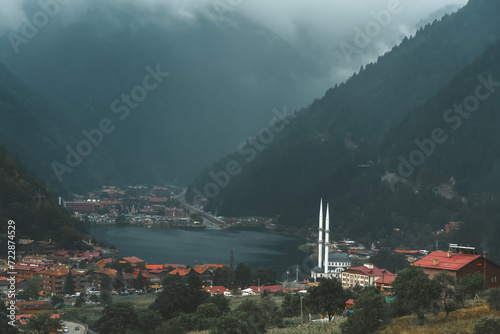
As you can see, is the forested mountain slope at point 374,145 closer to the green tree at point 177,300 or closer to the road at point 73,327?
the green tree at point 177,300

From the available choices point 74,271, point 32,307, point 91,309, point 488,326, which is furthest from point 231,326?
point 74,271

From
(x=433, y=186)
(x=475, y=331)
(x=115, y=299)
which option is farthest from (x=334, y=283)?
(x=433, y=186)

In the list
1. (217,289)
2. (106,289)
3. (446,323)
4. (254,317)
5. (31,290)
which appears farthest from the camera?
(106,289)

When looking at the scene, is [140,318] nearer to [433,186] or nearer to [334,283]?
[334,283]

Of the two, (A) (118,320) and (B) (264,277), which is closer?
(A) (118,320)

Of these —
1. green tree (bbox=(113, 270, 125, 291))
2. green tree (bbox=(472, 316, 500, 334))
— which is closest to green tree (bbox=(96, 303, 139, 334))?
green tree (bbox=(472, 316, 500, 334))

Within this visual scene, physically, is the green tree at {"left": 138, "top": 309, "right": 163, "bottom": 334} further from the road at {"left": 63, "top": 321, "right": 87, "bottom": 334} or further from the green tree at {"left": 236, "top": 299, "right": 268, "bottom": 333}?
the green tree at {"left": 236, "top": 299, "right": 268, "bottom": 333}

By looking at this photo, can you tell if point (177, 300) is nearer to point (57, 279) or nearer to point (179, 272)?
point (57, 279)

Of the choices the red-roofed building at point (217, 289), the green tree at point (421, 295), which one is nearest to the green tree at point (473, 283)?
the green tree at point (421, 295)
